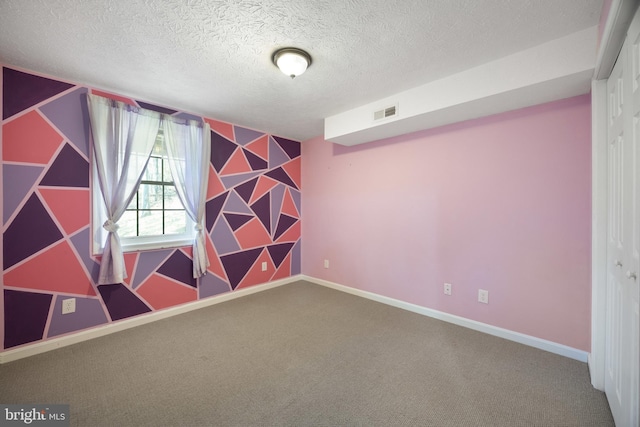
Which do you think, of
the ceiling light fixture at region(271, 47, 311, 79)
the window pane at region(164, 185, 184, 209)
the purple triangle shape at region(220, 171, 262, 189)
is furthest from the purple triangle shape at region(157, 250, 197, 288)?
the ceiling light fixture at region(271, 47, 311, 79)

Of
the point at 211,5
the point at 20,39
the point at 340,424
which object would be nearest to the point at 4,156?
the point at 20,39

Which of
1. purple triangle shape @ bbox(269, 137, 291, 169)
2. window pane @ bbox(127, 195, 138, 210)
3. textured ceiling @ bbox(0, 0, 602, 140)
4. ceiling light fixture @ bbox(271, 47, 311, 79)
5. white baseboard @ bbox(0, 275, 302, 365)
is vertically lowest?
white baseboard @ bbox(0, 275, 302, 365)

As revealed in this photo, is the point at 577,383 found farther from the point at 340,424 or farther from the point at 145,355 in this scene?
the point at 145,355

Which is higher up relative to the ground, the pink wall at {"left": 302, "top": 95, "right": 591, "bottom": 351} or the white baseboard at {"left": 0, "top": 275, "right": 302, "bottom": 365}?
the pink wall at {"left": 302, "top": 95, "right": 591, "bottom": 351}

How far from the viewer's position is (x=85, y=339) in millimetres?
2477

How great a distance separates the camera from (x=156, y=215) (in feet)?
9.98

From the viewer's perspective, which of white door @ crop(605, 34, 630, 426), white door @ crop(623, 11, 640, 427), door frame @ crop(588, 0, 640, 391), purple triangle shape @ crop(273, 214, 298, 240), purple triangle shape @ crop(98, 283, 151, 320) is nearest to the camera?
white door @ crop(623, 11, 640, 427)

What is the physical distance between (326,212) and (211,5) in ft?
9.90

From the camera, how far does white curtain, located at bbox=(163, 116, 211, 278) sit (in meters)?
3.02

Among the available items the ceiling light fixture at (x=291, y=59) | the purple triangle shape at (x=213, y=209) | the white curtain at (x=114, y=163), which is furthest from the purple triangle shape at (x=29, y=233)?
the ceiling light fixture at (x=291, y=59)

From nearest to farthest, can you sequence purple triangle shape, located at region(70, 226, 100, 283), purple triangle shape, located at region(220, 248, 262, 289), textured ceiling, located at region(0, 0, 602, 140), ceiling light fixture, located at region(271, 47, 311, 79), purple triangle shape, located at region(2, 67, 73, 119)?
1. textured ceiling, located at region(0, 0, 602, 140)
2. ceiling light fixture, located at region(271, 47, 311, 79)
3. purple triangle shape, located at region(2, 67, 73, 119)
4. purple triangle shape, located at region(70, 226, 100, 283)
5. purple triangle shape, located at region(220, 248, 262, 289)

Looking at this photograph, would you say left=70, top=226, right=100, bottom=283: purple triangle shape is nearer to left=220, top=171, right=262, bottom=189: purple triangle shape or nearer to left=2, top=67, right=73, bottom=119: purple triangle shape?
left=2, top=67, right=73, bottom=119: purple triangle shape

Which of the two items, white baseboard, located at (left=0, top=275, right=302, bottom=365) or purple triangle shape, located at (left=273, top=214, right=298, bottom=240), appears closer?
white baseboard, located at (left=0, top=275, right=302, bottom=365)

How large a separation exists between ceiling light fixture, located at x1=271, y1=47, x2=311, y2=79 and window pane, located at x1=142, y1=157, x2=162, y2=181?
1910 millimetres
